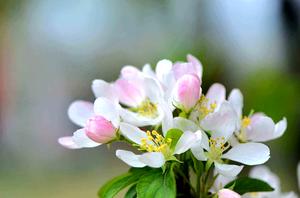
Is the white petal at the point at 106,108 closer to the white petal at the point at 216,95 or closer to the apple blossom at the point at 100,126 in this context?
the apple blossom at the point at 100,126

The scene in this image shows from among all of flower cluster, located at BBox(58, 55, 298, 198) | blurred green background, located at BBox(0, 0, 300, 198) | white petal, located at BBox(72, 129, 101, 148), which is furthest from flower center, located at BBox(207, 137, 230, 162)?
blurred green background, located at BBox(0, 0, 300, 198)

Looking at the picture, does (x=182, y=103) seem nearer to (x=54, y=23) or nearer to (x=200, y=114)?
(x=200, y=114)

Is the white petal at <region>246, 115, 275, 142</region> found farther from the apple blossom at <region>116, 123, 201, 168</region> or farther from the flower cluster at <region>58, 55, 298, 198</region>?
the apple blossom at <region>116, 123, 201, 168</region>

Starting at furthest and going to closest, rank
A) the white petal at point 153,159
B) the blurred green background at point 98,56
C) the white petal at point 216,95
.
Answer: the blurred green background at point 98,56
the white petal at point 216,95
the white petal at point 153,159

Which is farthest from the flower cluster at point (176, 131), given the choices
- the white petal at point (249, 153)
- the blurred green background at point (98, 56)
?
the blurred green background at point (98, 56)

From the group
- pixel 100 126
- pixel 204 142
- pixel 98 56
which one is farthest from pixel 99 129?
pixel 98 56

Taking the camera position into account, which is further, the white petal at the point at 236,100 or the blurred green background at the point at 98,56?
the blurred green background at the point at 98,56

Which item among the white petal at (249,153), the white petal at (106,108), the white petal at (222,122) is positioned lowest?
the white petal at (249,153)

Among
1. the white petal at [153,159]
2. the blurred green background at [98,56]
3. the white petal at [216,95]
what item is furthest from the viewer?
the blurred green background at [98,56]
